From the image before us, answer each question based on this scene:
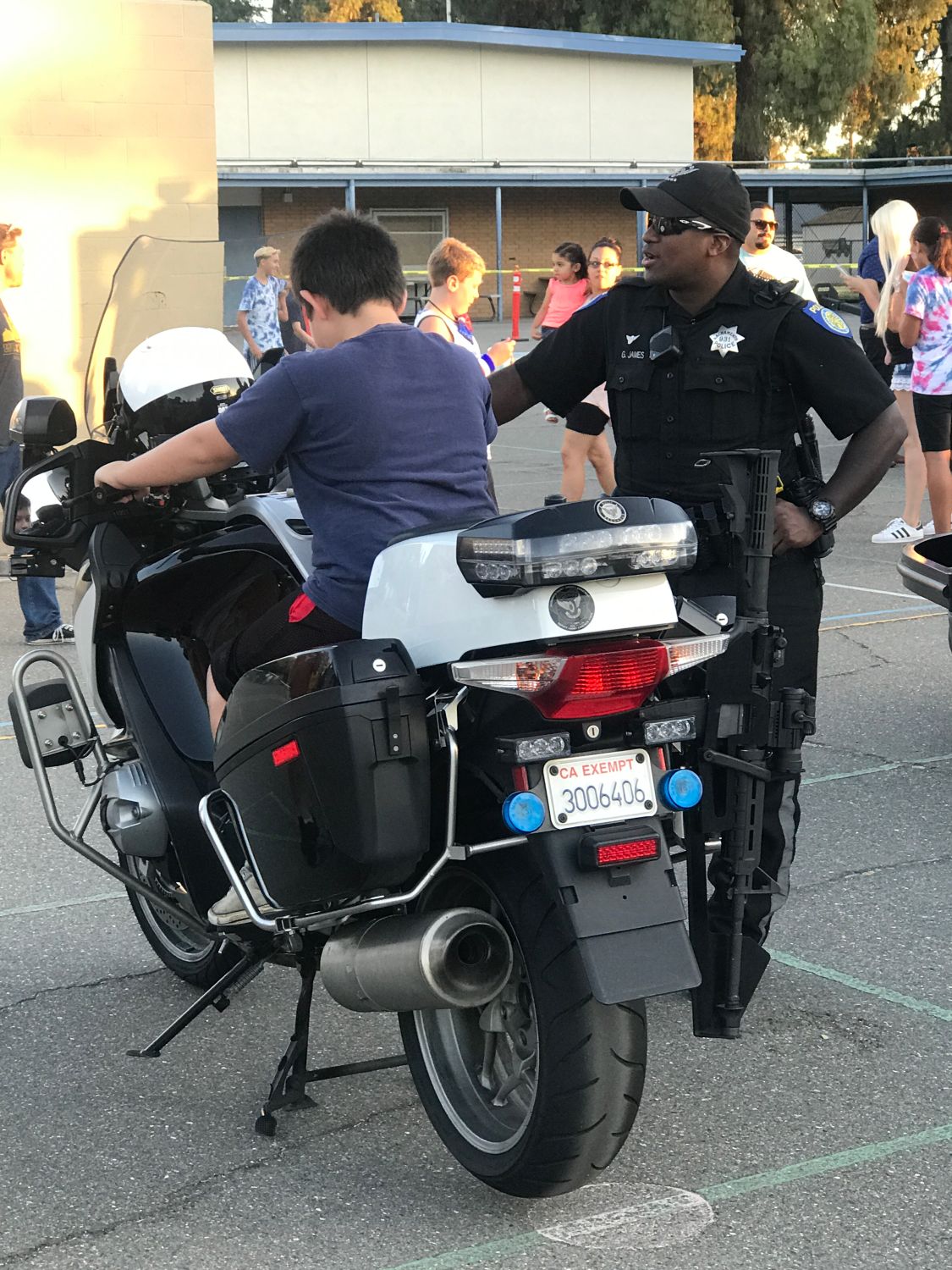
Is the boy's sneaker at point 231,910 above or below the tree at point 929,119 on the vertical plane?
below

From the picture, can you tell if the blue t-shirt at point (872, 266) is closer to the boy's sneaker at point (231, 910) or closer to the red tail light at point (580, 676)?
the boy's sneaker at point (231, 910)

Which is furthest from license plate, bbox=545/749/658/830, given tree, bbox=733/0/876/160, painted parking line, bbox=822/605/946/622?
tree, bbox=733/0/876/160

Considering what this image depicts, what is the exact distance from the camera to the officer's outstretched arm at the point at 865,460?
3828 mm

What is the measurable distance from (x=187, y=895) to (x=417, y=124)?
3756 cm

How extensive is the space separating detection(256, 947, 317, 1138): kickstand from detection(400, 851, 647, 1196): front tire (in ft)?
1.07

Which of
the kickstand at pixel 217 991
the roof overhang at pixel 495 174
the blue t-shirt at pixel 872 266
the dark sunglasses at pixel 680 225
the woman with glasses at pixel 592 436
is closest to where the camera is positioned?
the kickstand at pixel 217 991

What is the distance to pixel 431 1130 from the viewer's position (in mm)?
3404

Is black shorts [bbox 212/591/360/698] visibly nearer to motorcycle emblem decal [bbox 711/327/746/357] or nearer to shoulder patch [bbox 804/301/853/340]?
motorcycle emblem decal [bbox 711/327/746/357]

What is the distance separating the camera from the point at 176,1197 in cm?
314

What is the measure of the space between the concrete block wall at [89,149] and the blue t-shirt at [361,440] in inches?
358

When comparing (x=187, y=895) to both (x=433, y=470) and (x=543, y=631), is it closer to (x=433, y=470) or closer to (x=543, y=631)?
(x=433, y=470)

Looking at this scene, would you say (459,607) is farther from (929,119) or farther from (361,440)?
(929,119)

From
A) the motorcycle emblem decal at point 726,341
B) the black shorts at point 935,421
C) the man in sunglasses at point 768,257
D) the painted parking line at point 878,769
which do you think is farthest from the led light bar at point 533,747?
the black shorts at point 935,421

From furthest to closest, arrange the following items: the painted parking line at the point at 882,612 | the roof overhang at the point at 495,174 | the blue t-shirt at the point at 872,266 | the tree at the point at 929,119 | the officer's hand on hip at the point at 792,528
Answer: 1. the tree at the point at 929,119
2. the roof overhang at the point at 495,174
3. the blue t-shirt at the point at 872,266
4. the painted parking line at the point at 882,612
5. the officer's hand on hip at the point at 792,528
